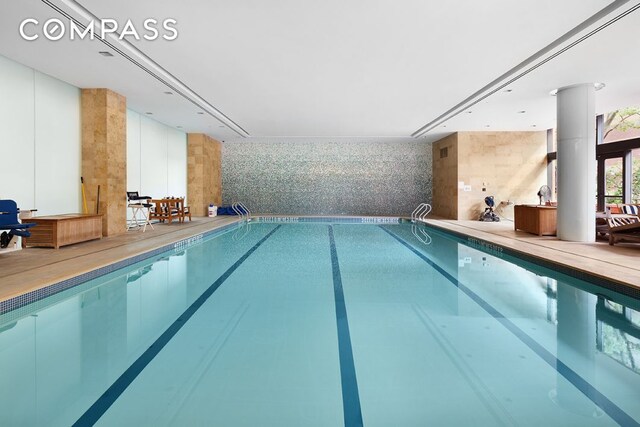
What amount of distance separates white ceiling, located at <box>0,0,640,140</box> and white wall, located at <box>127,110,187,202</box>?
31.2 inches

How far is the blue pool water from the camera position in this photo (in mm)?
1822

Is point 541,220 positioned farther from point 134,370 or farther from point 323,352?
point 134,370

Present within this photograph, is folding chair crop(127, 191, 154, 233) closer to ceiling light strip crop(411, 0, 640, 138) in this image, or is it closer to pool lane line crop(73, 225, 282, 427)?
pool lane line crop(73, 225, 282, 427)

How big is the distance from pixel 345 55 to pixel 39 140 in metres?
5.02

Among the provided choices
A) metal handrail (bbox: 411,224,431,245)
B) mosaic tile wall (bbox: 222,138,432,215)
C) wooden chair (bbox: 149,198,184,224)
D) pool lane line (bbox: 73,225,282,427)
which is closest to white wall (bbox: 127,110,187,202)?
wooden chair (bbox: 149,198,184,224)

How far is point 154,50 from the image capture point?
17.2ft

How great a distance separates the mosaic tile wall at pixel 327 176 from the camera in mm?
14898

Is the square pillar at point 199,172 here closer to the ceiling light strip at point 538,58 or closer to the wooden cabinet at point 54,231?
the wooden cabinet at point 54,231

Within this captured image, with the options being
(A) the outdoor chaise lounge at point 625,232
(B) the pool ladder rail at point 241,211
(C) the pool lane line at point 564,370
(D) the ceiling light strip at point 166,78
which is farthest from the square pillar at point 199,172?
(A) the outdoor chaise lounge at point 625,232

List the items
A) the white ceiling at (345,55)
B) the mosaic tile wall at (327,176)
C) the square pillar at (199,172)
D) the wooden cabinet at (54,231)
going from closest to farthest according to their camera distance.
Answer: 1. the white ceiling at (345,55)
2. the wooden cabinet at (54,231)
3. the square pillar at (199,172)
4. the mosaic tile wall at (327,176)

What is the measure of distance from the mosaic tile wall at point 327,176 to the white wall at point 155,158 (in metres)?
2.98

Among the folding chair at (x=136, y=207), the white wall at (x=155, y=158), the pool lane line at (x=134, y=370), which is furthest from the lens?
the white wall at (x=155, y=158)

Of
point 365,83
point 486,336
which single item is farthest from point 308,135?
point 486,336

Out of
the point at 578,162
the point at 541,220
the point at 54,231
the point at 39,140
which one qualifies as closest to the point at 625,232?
the point at 578,162
